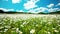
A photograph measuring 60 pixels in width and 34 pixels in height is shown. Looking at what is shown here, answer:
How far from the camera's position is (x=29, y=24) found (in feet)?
5.25

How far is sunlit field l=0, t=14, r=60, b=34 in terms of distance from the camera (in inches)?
56.8

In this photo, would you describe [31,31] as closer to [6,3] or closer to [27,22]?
[27,22]

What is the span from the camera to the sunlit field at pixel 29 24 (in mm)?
1443

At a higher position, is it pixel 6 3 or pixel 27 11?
pixel 6 3

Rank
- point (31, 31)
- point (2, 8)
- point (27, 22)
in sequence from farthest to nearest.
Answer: point (2, 8) < point (27, 22) < point (31, 31)

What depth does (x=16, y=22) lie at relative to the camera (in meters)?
1.65

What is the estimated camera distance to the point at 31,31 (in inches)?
54.0

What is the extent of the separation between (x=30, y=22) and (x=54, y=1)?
562 mm

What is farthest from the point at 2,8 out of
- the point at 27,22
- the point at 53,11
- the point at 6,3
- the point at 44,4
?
the point at 53,11

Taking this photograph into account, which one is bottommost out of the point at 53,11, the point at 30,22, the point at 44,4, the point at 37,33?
the point at 37,33

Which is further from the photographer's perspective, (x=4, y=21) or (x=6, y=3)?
(x=6, y=3)

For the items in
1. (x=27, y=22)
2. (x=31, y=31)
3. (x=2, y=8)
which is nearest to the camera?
(x=31, y=31)

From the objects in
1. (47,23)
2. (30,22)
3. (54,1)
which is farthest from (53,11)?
(30,22)

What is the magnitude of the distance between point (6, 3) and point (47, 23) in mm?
730
